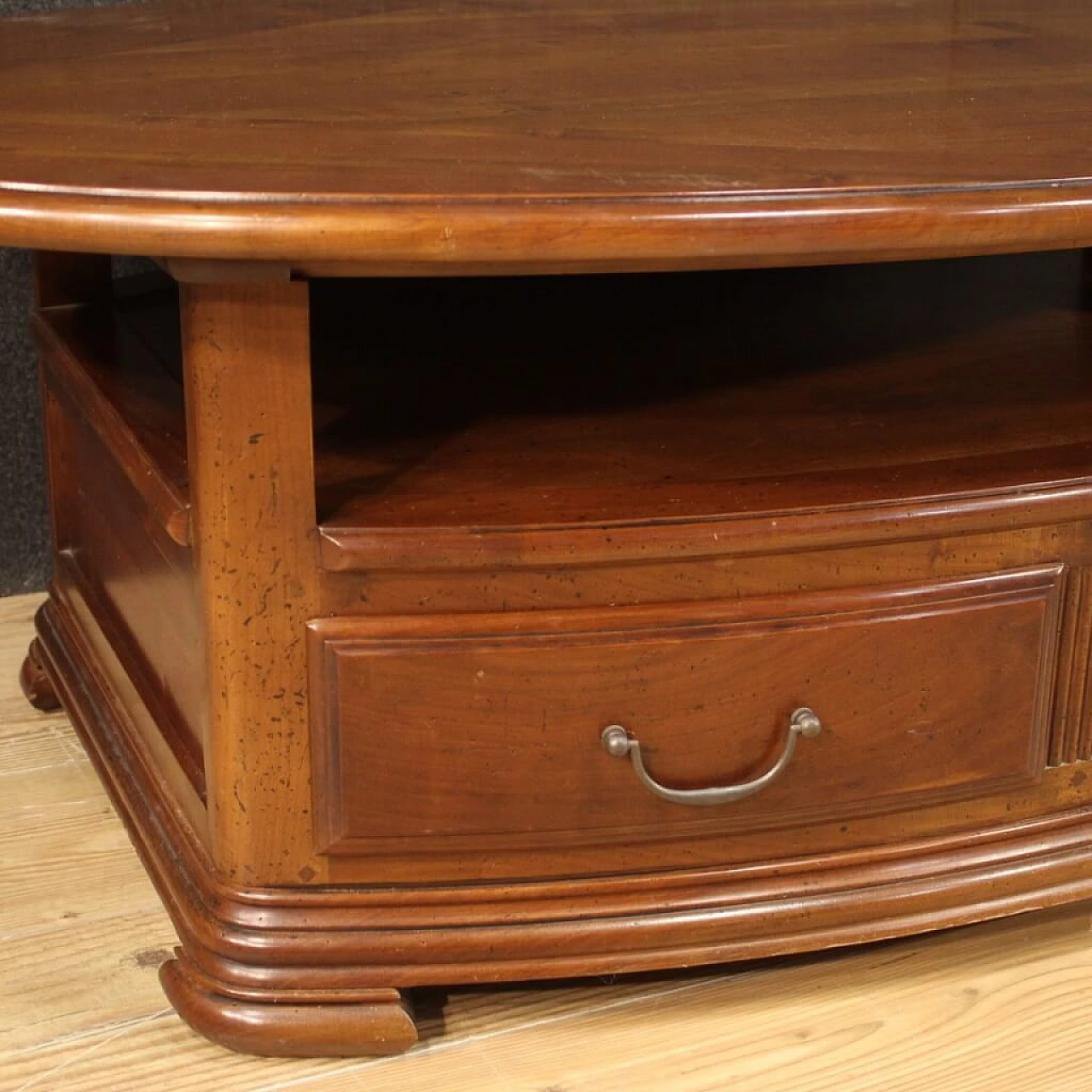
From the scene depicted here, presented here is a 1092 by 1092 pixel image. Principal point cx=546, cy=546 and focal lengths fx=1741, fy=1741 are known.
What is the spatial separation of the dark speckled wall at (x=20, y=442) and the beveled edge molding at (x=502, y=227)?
0.70 metres

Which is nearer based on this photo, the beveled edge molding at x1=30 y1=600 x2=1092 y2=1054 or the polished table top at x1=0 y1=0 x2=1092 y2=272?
the polished table top at x1=0 y1=0 x2=1092 y2=272

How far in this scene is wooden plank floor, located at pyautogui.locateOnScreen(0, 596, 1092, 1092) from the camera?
3.09 ft

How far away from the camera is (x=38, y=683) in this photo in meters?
1.30

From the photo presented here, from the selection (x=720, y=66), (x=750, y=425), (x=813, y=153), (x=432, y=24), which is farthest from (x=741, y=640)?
(x=432, y=24)

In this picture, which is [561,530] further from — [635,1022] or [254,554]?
[635,1022]

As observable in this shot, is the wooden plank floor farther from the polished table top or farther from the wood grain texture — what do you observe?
the polished table top

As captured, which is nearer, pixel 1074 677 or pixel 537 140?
pixel 537 140

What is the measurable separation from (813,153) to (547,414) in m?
0.24

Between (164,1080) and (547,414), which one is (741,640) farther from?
(164,1080)

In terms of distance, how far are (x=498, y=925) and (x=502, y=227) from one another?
0.40 meters

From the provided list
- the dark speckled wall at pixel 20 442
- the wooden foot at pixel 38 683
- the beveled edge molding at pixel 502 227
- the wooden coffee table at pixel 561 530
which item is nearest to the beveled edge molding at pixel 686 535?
the wooden coffee table at pixel 561 530

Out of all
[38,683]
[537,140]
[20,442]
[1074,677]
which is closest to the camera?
[537,140]

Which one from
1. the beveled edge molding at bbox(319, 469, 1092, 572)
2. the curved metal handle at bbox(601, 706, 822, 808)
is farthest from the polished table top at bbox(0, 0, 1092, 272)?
the curved metal handle at bbox(601, 706, 822, 808)

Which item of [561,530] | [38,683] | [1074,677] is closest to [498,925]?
[561,530]
